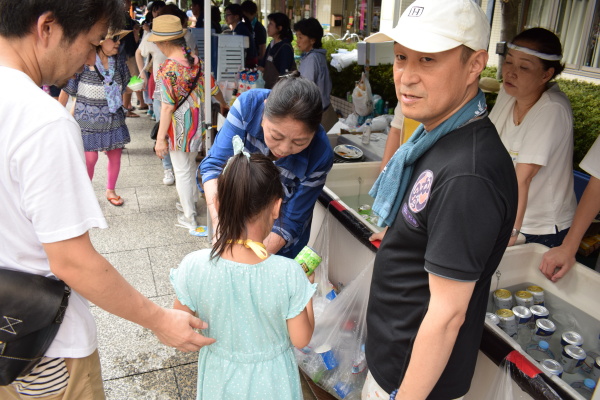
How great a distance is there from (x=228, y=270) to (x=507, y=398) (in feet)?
3.58

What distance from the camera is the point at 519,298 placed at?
2088 mm

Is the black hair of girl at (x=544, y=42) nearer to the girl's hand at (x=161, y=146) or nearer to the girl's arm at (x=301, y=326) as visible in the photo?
the girl's arm at (x=301, y=326)

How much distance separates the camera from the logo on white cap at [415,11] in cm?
122

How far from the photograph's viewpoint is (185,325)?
1.42 metres

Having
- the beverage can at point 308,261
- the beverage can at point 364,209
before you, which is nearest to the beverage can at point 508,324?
the beverage can at point 308,261

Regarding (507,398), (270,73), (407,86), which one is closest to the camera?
(407,86)

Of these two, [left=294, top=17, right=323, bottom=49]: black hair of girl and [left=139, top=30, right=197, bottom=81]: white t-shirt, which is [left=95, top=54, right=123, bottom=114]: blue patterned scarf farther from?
[left=294, top=17, right=323, bottom=49]: black hair of girl

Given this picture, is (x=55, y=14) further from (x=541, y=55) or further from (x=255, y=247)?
(x=541, y=55)

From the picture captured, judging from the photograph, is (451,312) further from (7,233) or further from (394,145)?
(394,145)

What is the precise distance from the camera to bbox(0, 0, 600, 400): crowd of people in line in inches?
41.9

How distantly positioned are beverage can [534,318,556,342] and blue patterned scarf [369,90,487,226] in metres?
0.99

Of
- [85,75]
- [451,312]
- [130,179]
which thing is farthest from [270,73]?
[451,312]

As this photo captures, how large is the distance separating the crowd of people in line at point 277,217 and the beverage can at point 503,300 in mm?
240

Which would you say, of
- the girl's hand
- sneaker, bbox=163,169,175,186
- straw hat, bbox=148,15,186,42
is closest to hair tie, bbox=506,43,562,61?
straw hat, bbox=148,15,186,42
